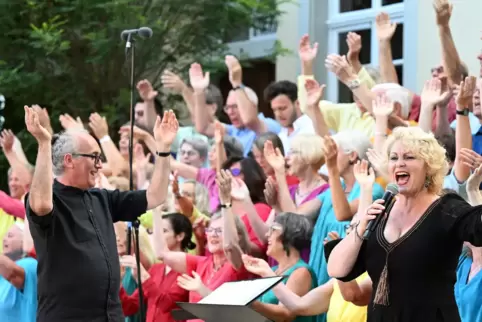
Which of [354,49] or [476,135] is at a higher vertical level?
[354,49]

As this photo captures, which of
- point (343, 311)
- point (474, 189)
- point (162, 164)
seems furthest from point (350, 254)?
point (162, 164)

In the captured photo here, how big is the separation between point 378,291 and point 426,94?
2.36 m

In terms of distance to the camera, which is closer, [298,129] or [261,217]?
[261,217]

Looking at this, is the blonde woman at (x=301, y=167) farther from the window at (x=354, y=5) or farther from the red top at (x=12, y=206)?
the window at (x=354, y=5)

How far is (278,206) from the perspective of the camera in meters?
6.63

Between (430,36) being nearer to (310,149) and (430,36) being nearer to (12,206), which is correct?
(310,149)

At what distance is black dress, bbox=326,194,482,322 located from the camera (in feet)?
13.3

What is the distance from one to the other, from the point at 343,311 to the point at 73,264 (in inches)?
58.0

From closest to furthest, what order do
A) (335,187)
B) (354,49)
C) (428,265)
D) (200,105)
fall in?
(428,265)
(335,187)
(354,49)
(200,105)

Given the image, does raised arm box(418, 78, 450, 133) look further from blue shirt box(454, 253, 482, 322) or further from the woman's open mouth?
the woman's open mouth

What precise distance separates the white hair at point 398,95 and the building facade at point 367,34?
2.01 meters

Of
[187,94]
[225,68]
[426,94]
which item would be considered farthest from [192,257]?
[225,68]

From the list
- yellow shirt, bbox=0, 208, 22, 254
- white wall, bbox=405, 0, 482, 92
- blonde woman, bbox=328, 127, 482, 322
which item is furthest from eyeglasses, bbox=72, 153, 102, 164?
white wall, bbox=405, 0, 482, 92

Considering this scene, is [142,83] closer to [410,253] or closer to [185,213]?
[185,213]
